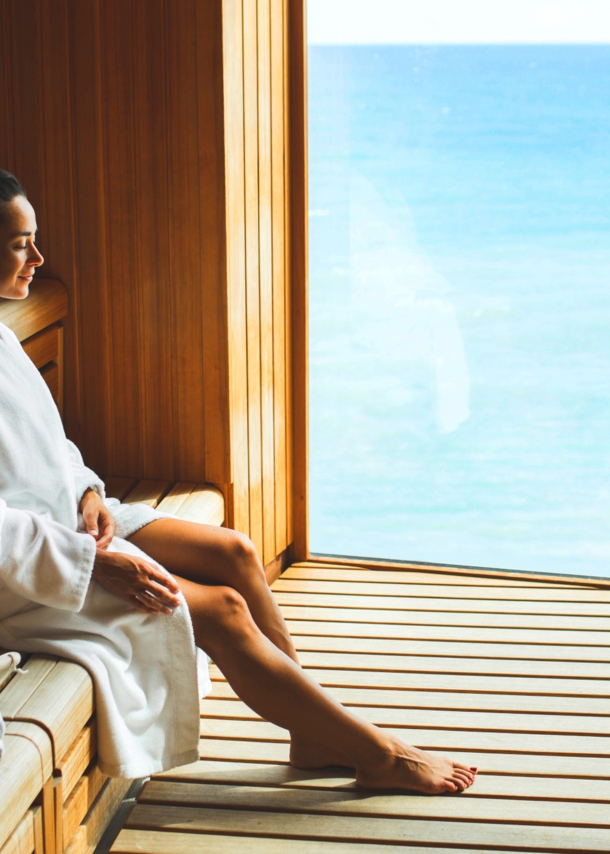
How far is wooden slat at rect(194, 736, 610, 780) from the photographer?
2027mm

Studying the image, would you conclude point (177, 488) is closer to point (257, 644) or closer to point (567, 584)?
point (257, 644)

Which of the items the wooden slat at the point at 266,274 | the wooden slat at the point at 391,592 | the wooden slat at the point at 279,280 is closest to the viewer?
the wooden slat at the point at 266,274

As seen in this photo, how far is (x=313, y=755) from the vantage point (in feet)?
6.59

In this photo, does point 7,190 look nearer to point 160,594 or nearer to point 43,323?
point 43,323

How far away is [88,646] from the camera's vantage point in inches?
67.6

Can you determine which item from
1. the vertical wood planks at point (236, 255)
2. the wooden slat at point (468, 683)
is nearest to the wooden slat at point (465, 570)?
the vertical wood planks at point (236, 255)

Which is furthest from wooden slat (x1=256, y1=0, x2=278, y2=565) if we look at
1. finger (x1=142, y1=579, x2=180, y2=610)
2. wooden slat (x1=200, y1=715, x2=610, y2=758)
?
finger (x1=142, y1=579, x2=180, y2=610)

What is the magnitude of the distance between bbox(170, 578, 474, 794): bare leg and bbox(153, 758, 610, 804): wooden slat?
133mm

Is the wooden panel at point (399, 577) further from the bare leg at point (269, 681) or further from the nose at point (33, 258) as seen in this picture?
the nose at point (33, 258)

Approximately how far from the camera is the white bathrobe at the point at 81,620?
167 centimetres

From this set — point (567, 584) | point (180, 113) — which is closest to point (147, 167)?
point (180, 113)

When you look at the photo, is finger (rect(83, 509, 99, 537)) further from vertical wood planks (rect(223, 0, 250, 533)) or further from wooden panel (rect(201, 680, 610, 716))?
vertical wood planks (rect(223, 0, 250, 533))

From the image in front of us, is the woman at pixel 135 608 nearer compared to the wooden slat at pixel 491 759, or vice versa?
the woman at pixel 135 608

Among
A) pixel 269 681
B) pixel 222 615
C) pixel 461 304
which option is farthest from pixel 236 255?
pixel 269 681
